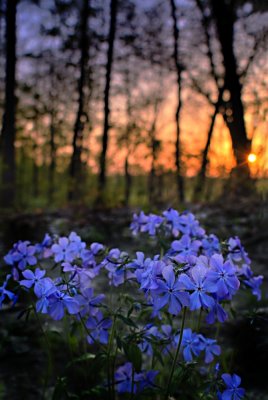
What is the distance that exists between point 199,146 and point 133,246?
12091 mm

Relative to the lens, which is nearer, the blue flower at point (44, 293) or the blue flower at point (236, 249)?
the blue flower at point (44, 293)

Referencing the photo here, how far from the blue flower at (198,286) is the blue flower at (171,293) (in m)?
0.02

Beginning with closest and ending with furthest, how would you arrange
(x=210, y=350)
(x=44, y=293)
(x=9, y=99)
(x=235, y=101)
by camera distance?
(x=44, y=293)
(x=210, y=350)
(x=235, y=101)
(x=9, y=99)

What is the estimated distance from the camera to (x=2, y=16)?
36.6 feet

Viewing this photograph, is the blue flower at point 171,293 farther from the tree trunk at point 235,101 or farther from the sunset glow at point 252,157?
the tree trunk at point 235,101

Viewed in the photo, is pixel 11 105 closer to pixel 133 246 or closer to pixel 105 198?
pixel 105 198

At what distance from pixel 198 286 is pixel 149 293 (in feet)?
0.84

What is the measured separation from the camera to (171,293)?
126cm

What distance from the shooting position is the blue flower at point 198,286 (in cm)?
122

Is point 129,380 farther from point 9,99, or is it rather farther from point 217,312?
point 9,99

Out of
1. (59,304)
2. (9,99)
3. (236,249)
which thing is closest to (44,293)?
(59,304)

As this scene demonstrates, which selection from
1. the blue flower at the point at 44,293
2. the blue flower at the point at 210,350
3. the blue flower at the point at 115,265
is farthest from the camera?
the blue flower at the point at 210,350

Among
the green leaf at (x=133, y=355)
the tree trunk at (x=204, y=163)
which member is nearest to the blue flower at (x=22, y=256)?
the green leaf at (x=133, y=355)

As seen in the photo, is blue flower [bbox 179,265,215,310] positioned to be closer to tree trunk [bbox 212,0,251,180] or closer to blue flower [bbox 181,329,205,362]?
blue flower [bbox 181,329,205,362]
